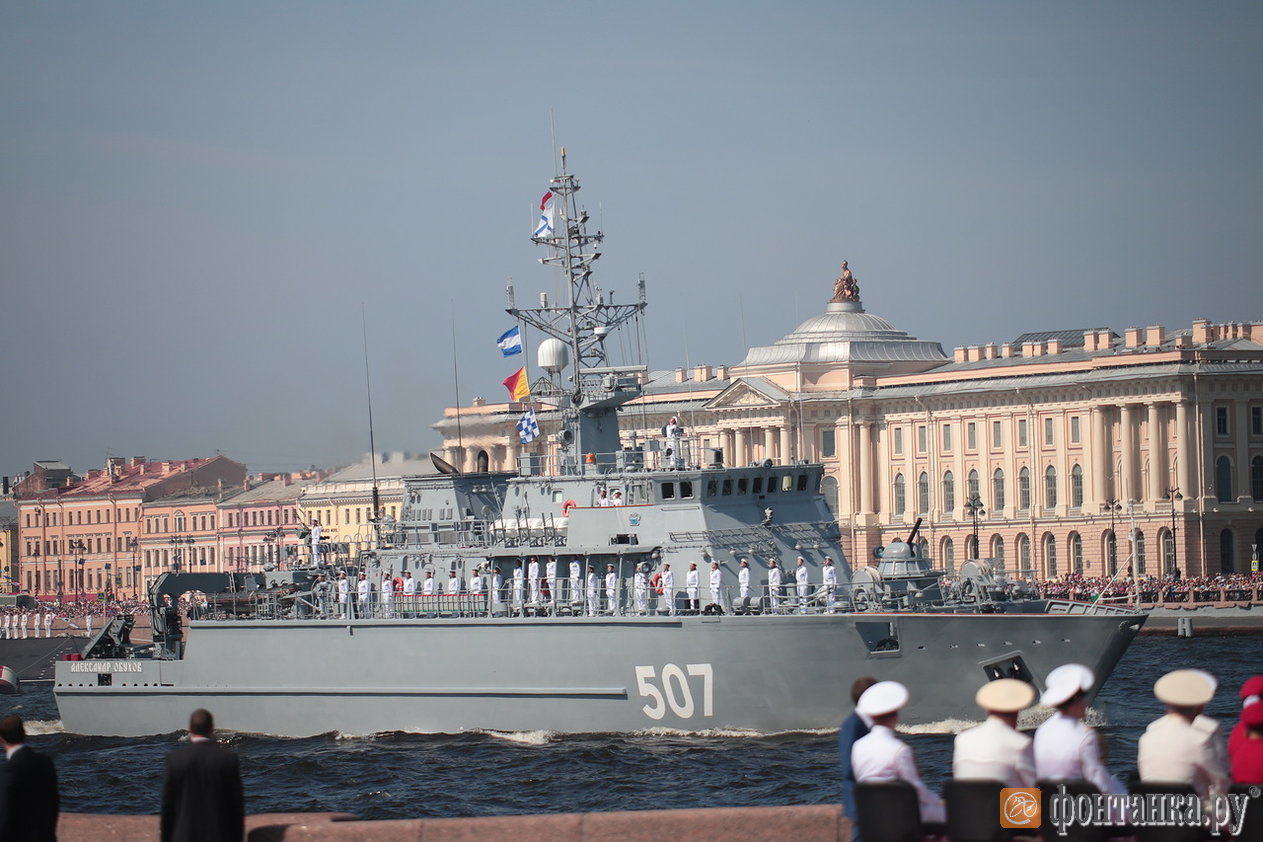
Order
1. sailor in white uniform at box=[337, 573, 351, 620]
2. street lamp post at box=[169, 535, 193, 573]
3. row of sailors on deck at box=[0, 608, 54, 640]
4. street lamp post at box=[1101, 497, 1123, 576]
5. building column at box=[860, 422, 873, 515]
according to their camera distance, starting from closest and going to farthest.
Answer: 1. sailor in white uniform at box=[337, 573, 351, 620]
2. row of sailors on deck at box=[0, 608, 54, 640]
3. street lamp post at box=[1101, 497, 1123, 576]
4. building column at box=[860, 422, 873, 515]
5. street lamp post at box=[169, 535, 193, 573]

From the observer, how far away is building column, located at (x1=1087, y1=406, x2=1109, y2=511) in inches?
3428

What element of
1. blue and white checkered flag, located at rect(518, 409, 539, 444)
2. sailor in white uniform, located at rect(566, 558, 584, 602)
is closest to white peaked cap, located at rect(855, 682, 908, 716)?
sailor in white uniform, located at rect(566, 558, 584, 602)

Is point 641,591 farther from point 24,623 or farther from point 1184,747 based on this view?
point 24,623

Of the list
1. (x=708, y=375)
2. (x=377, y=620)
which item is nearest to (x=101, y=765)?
(x=377, y=620)

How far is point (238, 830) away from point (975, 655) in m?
17.5

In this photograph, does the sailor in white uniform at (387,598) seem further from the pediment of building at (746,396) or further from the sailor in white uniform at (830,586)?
the pediment of building at (746,396)

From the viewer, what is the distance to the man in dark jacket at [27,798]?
1052cm

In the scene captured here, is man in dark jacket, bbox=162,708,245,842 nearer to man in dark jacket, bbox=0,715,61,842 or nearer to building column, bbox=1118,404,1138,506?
man in dark jacket, bbox=0,715,61,842

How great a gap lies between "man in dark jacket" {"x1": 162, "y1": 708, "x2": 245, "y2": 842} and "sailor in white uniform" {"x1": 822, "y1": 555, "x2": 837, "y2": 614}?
17.5m

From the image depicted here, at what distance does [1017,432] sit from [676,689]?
67.0m

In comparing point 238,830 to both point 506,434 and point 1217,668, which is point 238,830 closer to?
point 1217,668

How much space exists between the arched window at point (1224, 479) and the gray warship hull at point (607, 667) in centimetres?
6016

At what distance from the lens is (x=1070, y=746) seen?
9328 millimetres

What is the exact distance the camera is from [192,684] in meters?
32.4
